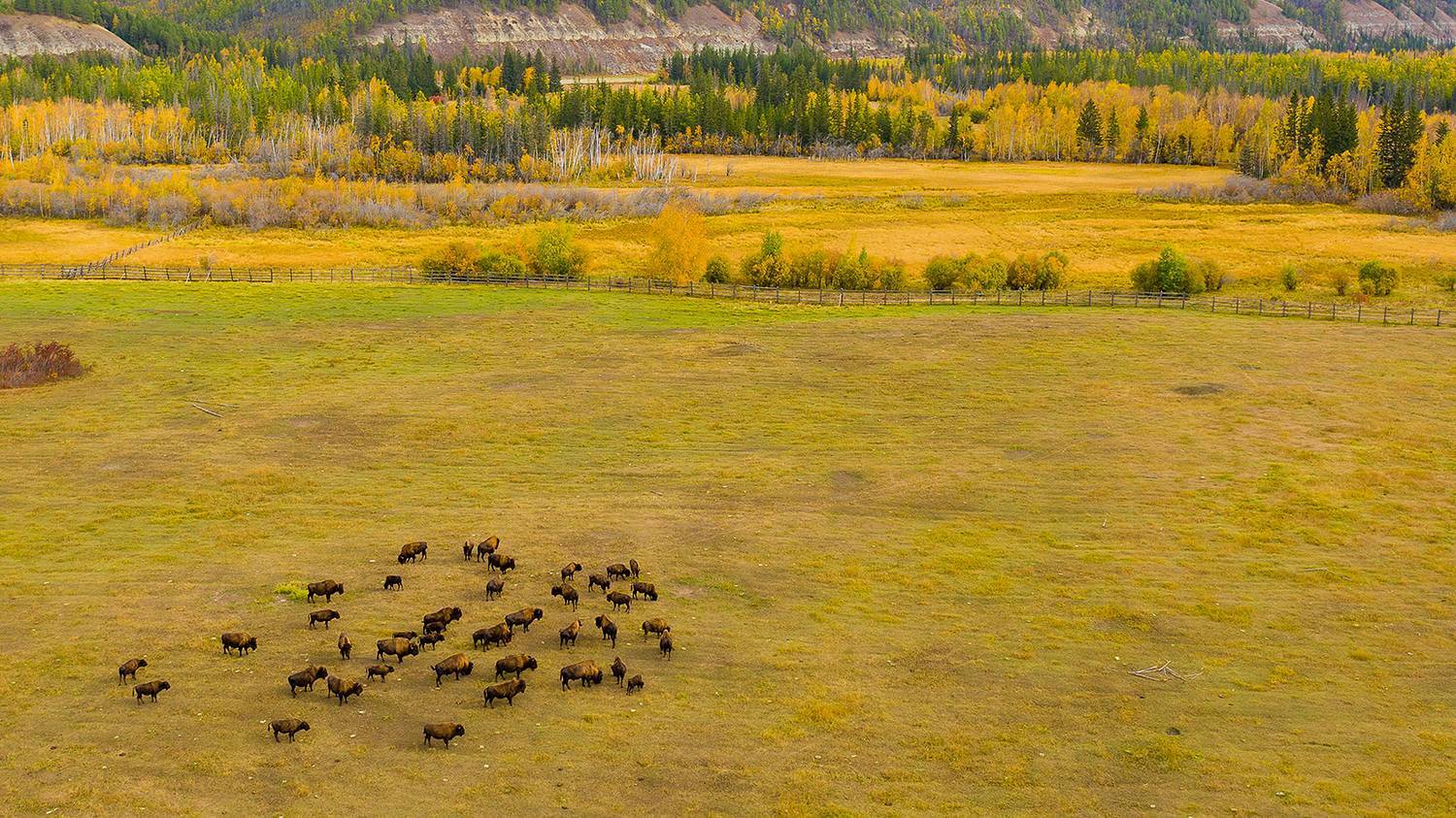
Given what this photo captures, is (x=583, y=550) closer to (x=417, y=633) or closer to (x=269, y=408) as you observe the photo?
(x=417, y=633)

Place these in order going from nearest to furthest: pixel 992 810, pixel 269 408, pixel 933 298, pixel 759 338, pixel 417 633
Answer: pixel 992 810 < pixel 417 633 < pixel 269 408 < pixel 759 338 < pixel 933 298

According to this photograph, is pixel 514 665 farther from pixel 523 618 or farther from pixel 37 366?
pixel 37 366

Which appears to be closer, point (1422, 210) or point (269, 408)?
point (269, 408)

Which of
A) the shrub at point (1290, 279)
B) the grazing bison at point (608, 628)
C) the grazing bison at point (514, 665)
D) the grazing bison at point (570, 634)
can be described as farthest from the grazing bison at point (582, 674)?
the shrub at point (1290, 279)

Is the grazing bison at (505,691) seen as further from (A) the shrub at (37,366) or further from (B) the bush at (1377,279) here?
(B) the bush at (1377,279)

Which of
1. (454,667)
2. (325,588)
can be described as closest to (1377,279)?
(325,588)

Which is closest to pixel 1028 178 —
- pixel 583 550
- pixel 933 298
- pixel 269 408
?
pixel 933 298

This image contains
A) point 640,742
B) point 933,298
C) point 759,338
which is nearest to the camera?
point 640,742
